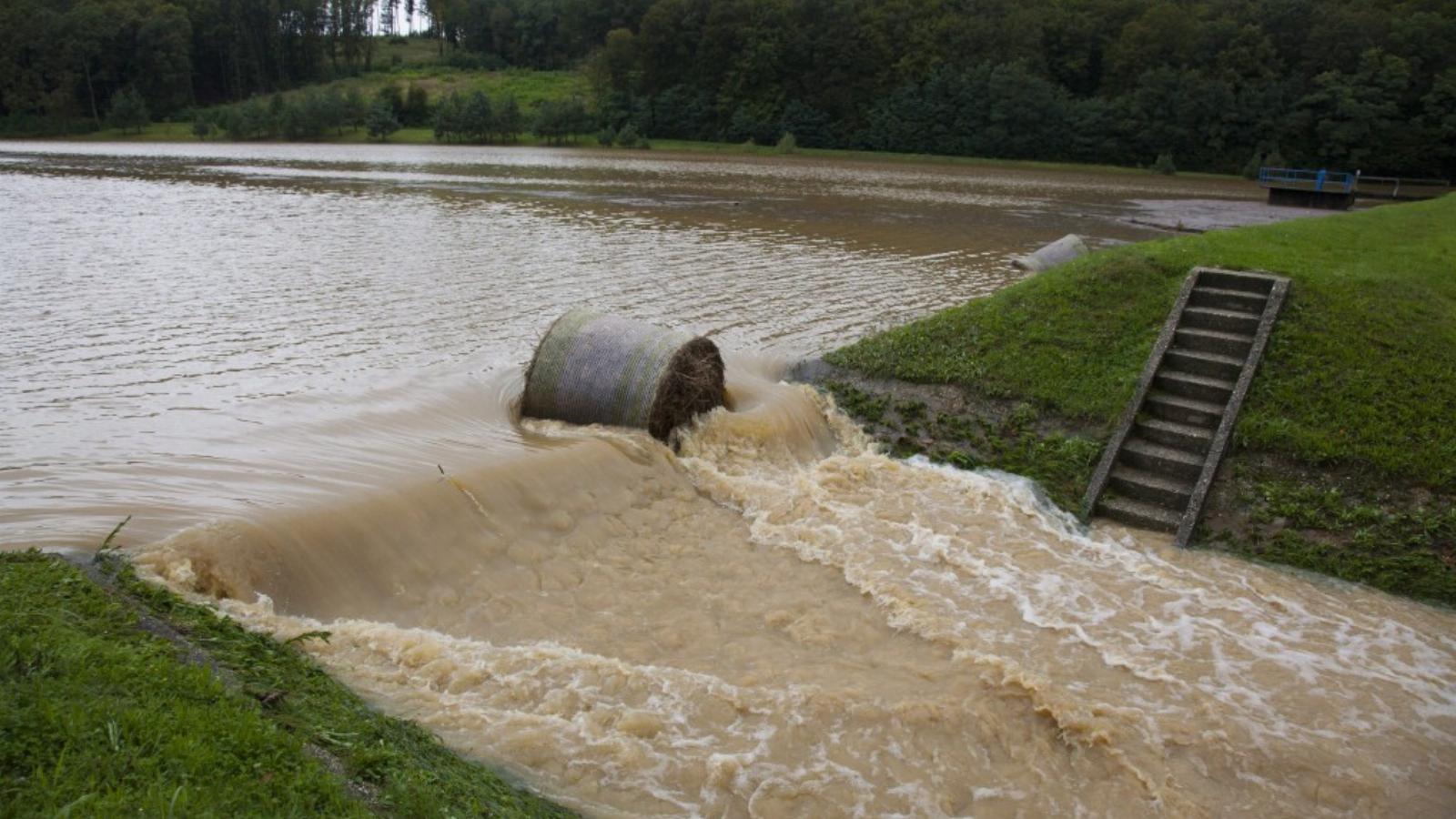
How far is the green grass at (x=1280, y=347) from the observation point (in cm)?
1196

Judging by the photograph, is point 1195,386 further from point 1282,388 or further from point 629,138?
point 629,138

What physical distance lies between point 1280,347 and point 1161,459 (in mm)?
2981

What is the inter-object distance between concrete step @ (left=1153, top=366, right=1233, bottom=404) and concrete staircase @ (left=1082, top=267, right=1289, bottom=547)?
1cm

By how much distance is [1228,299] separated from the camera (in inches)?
581

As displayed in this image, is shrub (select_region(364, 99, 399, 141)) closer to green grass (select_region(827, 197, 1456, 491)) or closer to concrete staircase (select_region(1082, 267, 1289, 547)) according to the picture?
green grass (select_region(827, 197, 1456, 491))

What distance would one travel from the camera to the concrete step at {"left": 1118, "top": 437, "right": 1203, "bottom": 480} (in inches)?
472

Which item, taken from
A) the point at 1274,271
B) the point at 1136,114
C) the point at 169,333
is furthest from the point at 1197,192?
the point at 169,333

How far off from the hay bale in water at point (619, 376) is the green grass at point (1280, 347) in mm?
3749

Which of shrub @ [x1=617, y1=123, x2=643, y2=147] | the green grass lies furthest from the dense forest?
the green grass

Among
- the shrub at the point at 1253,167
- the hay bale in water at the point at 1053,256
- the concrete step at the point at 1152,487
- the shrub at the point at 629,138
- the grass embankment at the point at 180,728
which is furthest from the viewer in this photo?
the shrub at the point at 629,138

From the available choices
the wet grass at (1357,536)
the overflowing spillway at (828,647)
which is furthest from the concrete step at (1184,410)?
the overflowing spillway at (828,647)

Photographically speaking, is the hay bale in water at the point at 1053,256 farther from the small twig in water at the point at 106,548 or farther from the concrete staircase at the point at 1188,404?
the small twig in water at the point at 106,548

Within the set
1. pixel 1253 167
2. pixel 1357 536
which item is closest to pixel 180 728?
pixel 1357 536

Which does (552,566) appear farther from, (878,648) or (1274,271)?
(1274,271)
